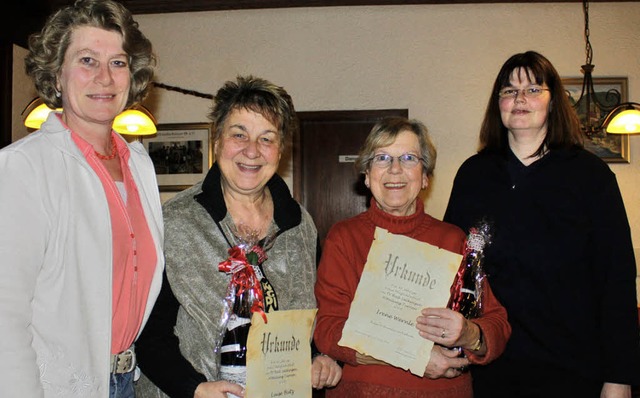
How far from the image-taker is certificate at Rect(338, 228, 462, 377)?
2.03 m

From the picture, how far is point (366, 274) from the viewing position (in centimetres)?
210

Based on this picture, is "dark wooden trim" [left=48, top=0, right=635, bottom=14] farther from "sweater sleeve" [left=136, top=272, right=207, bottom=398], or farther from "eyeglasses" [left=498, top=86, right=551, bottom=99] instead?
"sweater sleeve" [left=136, top=272, right=207, bottom=398]

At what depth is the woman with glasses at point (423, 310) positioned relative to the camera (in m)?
2.09

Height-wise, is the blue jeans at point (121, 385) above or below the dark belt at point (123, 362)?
below

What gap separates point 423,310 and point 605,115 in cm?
497

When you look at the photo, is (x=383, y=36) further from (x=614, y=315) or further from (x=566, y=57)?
(x=614, y=315)

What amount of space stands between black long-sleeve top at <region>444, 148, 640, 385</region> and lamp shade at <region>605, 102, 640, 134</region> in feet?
6.72

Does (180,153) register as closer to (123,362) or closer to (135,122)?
(135,122)

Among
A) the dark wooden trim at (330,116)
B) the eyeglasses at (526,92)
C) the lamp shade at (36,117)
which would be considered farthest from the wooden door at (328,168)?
the eyeglasses at (526,92)

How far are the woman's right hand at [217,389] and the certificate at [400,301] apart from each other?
1.40 feet

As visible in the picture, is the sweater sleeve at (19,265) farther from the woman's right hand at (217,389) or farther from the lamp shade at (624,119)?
the lamp shade at (624,119)

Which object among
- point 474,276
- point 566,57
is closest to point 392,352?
point 474,276

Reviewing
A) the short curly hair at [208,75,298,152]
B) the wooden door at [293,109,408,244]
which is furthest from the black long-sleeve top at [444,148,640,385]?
the wooden door at [293,109,408,244]

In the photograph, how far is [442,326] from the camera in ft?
6.53
